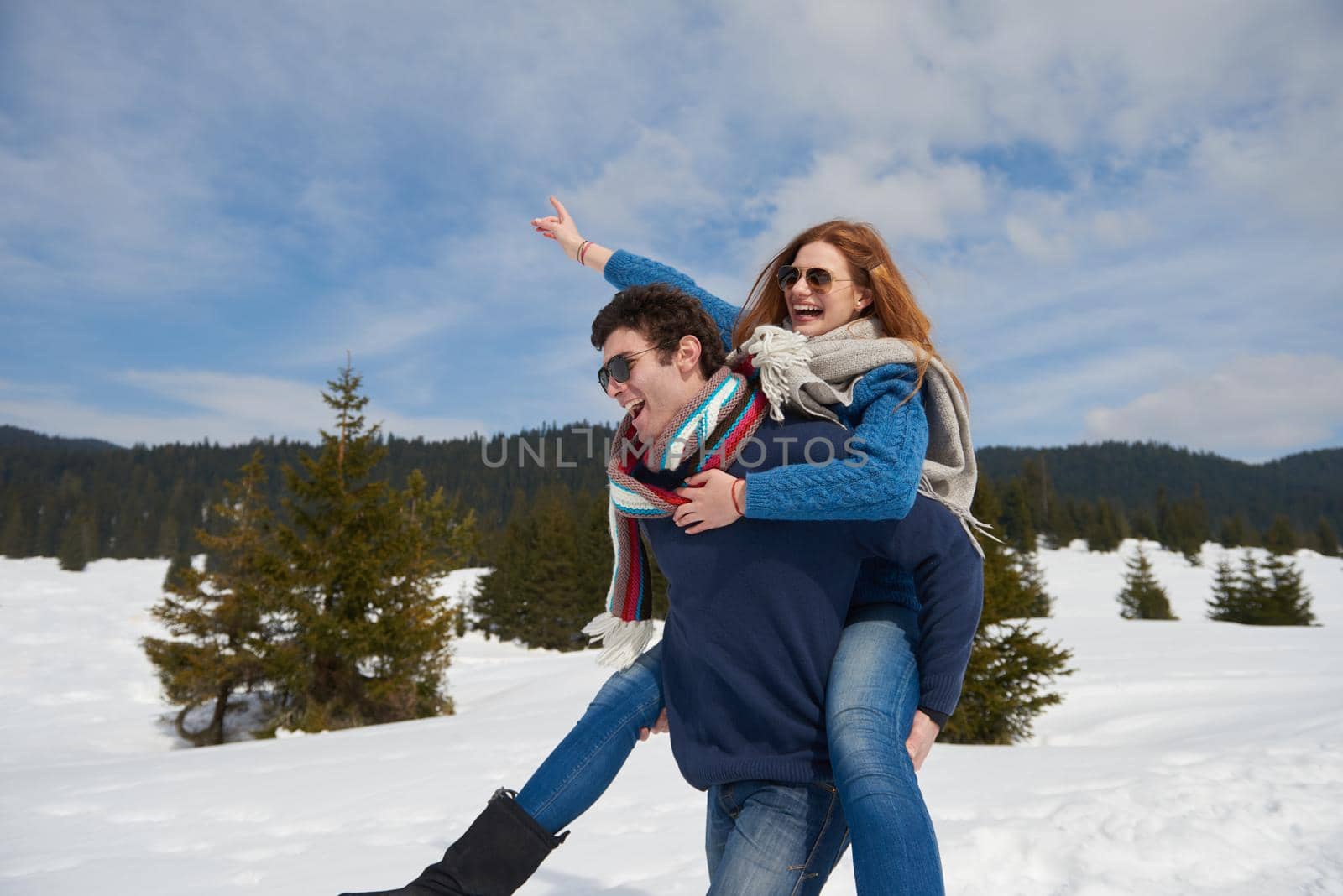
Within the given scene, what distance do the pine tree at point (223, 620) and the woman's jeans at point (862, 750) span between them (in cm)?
1478

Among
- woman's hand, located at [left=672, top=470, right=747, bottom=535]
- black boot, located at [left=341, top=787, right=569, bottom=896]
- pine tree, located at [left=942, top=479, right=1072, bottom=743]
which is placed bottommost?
pine tree, located at [left=942, top=479, right=1072, bottom=743]

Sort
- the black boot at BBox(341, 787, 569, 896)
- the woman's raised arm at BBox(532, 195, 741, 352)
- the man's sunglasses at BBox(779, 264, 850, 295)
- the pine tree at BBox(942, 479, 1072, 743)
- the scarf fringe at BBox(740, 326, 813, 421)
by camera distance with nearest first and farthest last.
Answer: the black boot at BBox(341, 787, 569, 896)
the scarf fringe at BBox(740, 326, 813, 421)
the man's sunglasses at BBox(779, 264, 850, 295)
the woman's raised arm at BBox(532, 195, 741, 352)
the pine tree at BBox(942, 479, 1072, 743)

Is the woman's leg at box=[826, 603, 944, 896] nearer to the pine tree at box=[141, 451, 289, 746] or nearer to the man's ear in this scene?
the man's ear

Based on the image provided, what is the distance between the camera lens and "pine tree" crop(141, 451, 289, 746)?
14.5 meters

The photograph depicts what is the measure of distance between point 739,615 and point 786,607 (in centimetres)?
11

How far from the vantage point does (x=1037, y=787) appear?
480cm

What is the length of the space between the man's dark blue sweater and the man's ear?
27cm

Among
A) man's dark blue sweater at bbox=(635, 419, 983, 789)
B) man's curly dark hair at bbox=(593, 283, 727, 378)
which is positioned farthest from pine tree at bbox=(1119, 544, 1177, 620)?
man's curly dark hair at bbox=(593, 283, 727, 378)

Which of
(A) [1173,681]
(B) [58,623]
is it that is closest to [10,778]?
(A) [1173,681]

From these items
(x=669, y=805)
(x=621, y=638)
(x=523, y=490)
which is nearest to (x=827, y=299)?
(x=621, y=638)

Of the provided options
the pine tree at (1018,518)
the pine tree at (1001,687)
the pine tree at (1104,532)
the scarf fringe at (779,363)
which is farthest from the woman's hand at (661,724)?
the pine tree at (1104,532)

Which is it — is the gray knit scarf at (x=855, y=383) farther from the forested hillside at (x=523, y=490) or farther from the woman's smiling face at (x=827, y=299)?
the forested hillside at (x=523, y=490)

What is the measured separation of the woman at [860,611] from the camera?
1.58m

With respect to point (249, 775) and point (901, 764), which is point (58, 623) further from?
point (901, 764)
